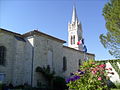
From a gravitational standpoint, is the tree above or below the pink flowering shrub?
above

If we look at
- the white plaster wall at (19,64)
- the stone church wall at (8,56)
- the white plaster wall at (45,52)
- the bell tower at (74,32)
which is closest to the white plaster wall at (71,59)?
the white plaster wall at (45,52)

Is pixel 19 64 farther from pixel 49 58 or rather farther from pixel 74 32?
pixel 74 32

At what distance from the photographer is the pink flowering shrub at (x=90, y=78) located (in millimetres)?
6012

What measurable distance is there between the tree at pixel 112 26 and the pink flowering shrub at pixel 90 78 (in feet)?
17.2

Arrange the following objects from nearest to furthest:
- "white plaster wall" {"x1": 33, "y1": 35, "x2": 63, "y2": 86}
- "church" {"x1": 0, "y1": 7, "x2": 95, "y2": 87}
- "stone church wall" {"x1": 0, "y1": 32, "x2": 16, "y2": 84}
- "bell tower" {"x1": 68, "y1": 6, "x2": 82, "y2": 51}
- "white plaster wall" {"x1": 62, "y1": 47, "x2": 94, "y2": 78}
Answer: "stone church wall" {"x1": 0, "y1": 32, "x2": 16, "y2": 84}
"church" {"x1": 0, "y1": 7, "x2": 95, "y2": 87}
"white plaster wall" {"x1": 33, "y1": 35, "x2": 63, "y2": 86}
"white plaster wall" {"x1": 62, "y1": 47, "x2": 94, "y2": 78}
"bell tower" {"x1": 68, "y1": 6, "x2": 82, "y2": 51}

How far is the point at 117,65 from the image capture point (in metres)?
15.6

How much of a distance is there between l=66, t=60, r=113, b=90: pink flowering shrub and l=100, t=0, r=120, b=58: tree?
5.24 meters

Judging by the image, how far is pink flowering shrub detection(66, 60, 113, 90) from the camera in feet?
19.7

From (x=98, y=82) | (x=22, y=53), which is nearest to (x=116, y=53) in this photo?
(x=98, y=82)

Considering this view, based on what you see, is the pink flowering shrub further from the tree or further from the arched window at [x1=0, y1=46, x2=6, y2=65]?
the arched window at [x1=0, y1=46, x2=6, y2=65]

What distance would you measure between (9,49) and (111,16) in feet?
41.5

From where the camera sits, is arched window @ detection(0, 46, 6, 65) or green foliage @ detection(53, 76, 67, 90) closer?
arched window @ detection(0, 46, 6, 65)

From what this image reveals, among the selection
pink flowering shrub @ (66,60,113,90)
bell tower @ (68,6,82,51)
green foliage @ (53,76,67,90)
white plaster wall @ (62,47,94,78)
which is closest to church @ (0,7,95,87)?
green foliage @ (53,76,67,90)

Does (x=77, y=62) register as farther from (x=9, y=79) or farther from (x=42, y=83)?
(x=9, y=79)
